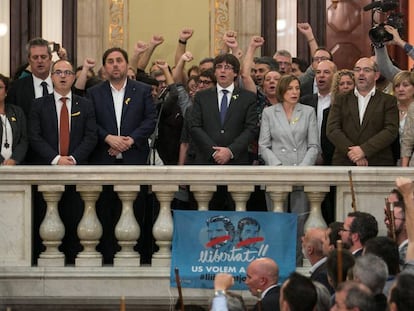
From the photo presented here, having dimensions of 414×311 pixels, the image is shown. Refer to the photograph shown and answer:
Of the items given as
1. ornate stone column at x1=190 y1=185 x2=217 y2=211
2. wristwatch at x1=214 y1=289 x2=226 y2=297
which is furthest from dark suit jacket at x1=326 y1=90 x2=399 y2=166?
wristwatch at x1=214 y1=289 x2=226 y2=297

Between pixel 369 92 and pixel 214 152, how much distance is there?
151 cm

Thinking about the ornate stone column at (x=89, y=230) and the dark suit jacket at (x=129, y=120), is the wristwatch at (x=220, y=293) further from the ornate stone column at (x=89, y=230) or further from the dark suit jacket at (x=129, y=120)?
the dark suit jacket at (x=129, y=120)

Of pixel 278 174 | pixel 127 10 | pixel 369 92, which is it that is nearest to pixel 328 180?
pixel 278 174

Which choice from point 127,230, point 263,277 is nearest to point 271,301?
point 263,277

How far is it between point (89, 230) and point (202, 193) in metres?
1.00

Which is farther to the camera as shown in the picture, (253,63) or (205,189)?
(253,63)

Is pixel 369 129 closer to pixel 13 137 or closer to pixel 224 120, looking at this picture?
pixel 224 120

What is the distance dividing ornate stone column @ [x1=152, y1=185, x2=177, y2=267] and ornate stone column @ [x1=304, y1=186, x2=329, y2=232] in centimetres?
114

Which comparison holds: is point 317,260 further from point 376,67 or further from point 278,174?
point 376,67

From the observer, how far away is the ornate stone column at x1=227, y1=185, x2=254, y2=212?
39.1ft

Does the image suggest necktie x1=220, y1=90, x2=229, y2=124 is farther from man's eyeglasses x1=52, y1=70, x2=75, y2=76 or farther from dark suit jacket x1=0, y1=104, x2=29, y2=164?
dark suit jacket x1=0, y1=104, x2=29, y2=164

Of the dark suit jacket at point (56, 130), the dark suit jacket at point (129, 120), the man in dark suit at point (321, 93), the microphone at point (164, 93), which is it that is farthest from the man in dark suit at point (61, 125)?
the man in dark suit at point (321, 93)

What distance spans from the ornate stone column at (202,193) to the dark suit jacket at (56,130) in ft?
3.85

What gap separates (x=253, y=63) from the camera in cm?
1471
